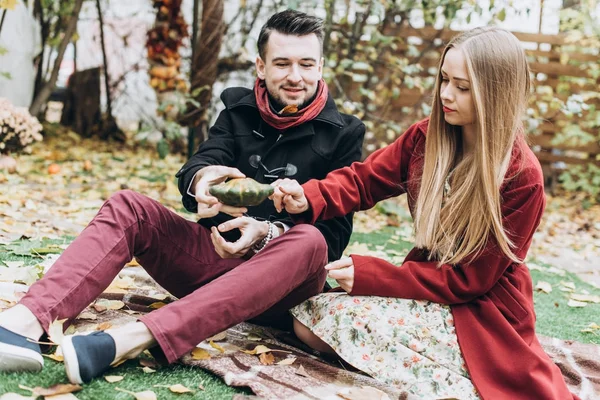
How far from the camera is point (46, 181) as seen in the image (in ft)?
17.8

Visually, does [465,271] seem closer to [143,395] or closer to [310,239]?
[310,239]

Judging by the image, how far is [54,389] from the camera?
1732 mm

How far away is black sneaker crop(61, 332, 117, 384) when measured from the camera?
174cm

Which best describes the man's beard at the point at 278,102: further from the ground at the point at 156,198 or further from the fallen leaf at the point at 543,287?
the fallen leaf at the point at 543,287

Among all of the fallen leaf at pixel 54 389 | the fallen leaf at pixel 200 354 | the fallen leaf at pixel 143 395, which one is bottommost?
the fallen leaf at pixel 200 354

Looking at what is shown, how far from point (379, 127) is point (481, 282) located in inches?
187

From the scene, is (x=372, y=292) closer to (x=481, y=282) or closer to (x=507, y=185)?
(x=481, y=282)

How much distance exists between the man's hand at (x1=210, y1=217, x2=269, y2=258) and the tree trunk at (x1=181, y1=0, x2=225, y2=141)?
174 inches

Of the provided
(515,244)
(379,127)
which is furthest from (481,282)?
(379,127)

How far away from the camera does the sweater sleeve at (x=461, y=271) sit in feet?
6.81

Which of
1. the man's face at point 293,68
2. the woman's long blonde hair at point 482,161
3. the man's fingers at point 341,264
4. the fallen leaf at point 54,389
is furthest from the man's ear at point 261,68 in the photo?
the fallen leaf at point 54,389

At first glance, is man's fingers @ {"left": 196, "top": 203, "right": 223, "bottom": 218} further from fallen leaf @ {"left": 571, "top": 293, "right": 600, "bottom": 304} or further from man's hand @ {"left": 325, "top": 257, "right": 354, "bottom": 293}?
fallen leaf @ {"left": 571, "top": 293, "right": 600, "bottom": 304}

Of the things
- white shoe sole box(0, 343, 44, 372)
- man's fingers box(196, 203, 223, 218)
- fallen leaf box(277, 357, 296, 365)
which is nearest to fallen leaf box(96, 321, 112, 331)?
white shoe sole box(0, 343, 44, 372)

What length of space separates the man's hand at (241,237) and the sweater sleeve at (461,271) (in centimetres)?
39
